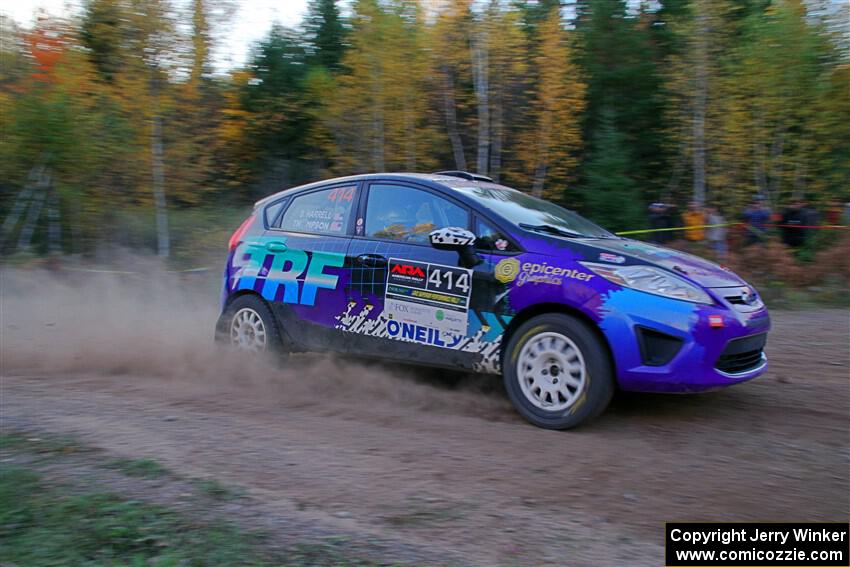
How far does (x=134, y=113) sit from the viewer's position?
Result: 52.7 ft

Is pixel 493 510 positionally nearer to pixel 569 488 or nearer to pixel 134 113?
pixel 569 488

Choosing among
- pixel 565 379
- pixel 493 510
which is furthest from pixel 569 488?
pixel 565 379

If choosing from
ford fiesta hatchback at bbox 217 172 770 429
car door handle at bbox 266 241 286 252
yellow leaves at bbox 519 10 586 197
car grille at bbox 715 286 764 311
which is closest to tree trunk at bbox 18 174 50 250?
ford fiesta hatchback at bbox 217 172 770 429

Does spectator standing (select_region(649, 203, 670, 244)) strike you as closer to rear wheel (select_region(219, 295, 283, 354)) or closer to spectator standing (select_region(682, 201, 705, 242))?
spectator standing (select_region(682, 201, 705, 242))

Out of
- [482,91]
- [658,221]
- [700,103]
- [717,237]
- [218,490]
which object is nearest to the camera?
[218,490]

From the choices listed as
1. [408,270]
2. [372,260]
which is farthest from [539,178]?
[408,270]

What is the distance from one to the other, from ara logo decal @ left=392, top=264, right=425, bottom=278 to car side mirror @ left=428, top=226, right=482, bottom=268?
0.28m

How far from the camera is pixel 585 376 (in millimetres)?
5066

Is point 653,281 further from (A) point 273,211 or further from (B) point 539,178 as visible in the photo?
(B) point 539,178

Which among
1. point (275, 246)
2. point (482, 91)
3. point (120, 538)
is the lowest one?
→ point (120, 538)

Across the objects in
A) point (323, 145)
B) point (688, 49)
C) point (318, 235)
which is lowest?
point (318, 235)

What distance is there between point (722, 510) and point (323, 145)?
18911mm

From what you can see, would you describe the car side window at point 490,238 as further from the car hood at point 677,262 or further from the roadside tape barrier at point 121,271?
the roadside tape barrier at point 121,271

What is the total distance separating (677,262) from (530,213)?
1211 millimetres
